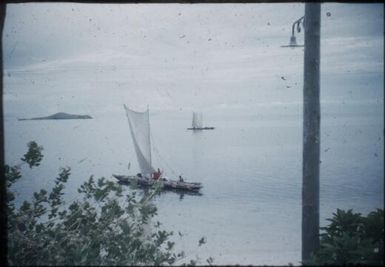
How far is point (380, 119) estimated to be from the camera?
320cm

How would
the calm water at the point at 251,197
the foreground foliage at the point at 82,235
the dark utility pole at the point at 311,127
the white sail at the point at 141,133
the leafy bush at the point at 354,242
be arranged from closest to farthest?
the leafy bush at the point at 354,242, the foreground foliage at the point at 82,235, the dark utility pole at the point at 311,127, the calm water at the point at 251,197, the white sail at the point at 141,133

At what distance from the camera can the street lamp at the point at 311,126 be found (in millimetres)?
3230

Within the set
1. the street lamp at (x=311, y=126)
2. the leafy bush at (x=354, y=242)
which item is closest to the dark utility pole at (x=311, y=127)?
the street lamp at (x=311, y=126)

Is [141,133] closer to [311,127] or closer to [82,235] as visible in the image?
[82,235]

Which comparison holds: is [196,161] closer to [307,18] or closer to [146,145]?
[146,145]

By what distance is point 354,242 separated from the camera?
2.62 metres

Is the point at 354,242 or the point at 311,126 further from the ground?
the point at 311,126

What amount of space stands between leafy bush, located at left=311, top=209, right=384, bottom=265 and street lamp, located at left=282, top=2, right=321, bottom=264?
16 centimetres

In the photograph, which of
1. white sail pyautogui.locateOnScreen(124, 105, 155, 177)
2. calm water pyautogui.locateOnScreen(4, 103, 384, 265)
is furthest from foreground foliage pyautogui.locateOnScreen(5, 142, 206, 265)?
white sail pyautogui.locateOnScreen(124, 105, 155, 177)

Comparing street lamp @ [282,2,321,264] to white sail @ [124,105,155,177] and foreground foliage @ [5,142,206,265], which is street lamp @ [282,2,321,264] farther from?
white sail @ [124,105,155,177]

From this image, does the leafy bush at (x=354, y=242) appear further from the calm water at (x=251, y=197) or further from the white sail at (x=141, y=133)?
the white sail at (x=141, y=133)

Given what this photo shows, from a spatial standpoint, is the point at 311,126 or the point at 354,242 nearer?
the point at 354,242

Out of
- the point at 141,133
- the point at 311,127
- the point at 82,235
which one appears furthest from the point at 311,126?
the point at 141,133

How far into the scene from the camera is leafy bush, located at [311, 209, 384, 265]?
2.41m
